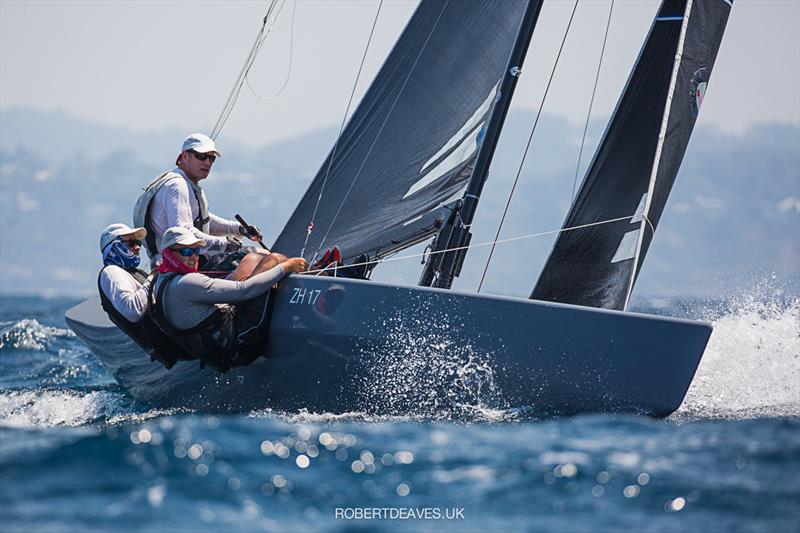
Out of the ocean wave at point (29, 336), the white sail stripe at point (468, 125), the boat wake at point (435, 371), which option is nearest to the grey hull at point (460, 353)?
the boat wake at point (435, 371)

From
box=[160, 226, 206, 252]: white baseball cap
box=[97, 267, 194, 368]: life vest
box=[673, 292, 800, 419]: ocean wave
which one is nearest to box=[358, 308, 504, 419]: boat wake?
box=[673, 292, 800, 419]: ocean wave

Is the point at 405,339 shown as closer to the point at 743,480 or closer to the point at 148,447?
the point at 148,447

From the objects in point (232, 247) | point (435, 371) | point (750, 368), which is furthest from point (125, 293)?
point (750, 368)

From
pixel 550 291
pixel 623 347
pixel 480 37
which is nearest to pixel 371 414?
pixel 623 347

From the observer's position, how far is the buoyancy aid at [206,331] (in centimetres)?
556

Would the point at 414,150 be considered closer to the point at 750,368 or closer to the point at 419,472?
the point at 750,368

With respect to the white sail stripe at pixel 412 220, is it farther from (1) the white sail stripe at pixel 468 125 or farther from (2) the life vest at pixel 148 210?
(2) the life vest at pixel 148 210

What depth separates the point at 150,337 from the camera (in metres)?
5.74

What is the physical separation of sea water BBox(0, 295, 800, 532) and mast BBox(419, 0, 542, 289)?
1.40 meters

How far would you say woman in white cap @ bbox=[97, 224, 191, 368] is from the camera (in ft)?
18.6

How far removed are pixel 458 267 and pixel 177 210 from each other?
1.67 metres

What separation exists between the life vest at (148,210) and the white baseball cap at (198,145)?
167 millimetres

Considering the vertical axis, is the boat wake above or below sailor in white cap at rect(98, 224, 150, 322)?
below

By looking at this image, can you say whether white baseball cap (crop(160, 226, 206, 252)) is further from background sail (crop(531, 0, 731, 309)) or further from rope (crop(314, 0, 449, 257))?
background sail (crop(531, 0, 731, 309))
